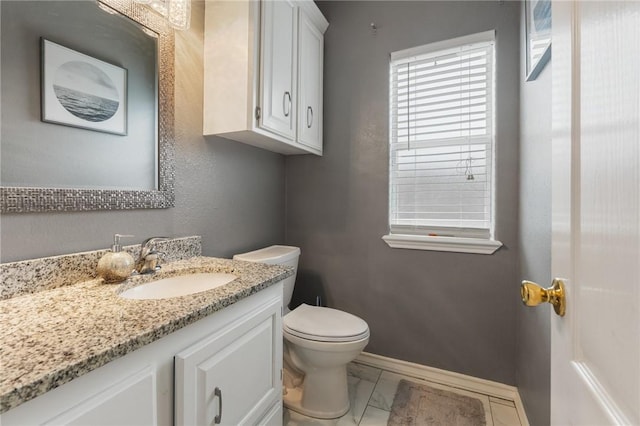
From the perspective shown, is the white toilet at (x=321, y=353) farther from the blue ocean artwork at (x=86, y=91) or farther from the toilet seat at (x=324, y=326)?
the blue ocean artwork at (x=86, y=91)

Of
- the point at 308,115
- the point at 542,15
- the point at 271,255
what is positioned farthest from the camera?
the point at 308,115

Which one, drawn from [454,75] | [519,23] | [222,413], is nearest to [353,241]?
[454,75]

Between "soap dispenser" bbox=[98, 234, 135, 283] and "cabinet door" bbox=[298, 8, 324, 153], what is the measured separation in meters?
1.13

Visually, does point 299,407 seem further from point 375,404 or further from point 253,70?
point 253,70

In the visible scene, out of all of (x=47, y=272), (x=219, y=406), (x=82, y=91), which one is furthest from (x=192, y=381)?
(x=82, y=91)

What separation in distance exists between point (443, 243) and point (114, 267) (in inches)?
63.5

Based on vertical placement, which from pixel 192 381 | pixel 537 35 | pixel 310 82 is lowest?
pixel 192 381

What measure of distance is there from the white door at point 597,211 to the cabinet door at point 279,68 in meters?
1.16

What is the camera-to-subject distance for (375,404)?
1587 millimetres

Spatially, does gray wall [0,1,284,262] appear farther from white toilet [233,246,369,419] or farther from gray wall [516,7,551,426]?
gray wall [516,7,551,426]

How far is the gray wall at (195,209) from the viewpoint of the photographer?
95 centimetres

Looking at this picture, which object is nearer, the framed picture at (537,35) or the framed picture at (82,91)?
the framed picture at (82,91)

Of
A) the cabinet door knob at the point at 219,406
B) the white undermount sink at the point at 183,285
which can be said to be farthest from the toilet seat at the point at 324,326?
the cabinet door knob at the point at 219,406

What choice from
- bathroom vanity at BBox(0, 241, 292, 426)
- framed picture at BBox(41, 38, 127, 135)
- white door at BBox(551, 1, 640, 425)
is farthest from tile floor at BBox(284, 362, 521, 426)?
framed picture at BBox(41, 38, 127, 135)
